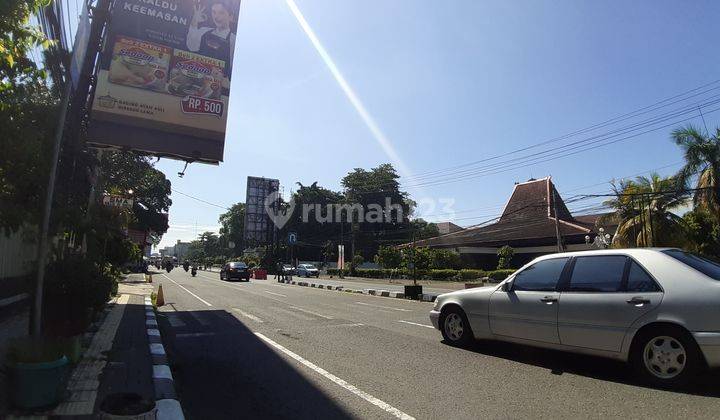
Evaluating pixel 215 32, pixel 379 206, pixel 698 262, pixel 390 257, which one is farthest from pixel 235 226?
pixel 698 262

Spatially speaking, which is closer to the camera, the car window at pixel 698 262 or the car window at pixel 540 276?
the car window at pixel 698 262

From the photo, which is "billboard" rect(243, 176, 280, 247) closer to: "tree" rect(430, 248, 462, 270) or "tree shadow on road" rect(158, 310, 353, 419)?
"tree" rect(430, 248, 462, 270)

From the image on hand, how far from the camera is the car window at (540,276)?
252 inches

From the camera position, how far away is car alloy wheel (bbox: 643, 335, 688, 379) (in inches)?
201

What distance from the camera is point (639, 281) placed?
5578 mm

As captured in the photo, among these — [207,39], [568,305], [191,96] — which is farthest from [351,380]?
[207,39]

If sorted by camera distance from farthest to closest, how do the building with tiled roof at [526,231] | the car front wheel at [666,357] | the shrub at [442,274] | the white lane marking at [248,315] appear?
the shrub at [442,274], the building with tiled roof at [526,231], the white lane marking at [248,315], the car front wheel at [666,357]

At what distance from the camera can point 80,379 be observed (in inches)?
221

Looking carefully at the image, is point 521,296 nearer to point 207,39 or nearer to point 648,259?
point 648,259

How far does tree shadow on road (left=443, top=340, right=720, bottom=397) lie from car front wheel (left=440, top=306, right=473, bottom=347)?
16 cm

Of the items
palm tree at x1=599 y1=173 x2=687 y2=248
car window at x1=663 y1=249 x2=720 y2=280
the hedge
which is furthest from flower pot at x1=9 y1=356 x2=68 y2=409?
the hedge

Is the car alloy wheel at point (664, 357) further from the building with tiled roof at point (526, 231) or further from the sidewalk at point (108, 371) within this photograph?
the building with tiled roof at point (526, 231)

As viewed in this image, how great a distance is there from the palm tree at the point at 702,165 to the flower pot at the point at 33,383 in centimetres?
2524

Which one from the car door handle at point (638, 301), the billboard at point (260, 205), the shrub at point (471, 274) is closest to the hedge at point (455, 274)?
the shrub at point (471, 274)
